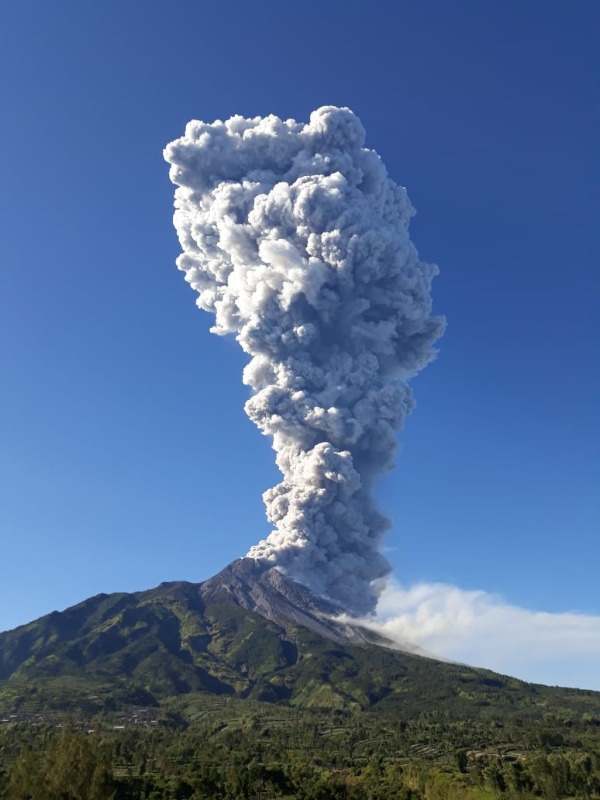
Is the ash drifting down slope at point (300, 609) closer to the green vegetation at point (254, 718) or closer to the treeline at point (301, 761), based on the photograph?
the green vegetation at point (254, 718)

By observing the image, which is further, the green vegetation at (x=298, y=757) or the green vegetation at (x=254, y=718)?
the green vegetation at (x=254, y=718)

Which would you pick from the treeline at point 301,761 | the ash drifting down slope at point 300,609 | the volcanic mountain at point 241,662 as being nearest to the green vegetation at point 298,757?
the treeline at point 301,761

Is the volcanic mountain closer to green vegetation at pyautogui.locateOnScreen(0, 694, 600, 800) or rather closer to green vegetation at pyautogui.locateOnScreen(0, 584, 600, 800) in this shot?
green vegetation at pyautogui.locateOnScreen(0, 584, 600, 800)

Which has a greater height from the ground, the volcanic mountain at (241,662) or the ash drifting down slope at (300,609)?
the ash drifting down slope at (300,609)

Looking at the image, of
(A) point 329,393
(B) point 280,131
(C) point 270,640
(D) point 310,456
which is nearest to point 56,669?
(C) point 270,640

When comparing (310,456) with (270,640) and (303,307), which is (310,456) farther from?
(270,640)

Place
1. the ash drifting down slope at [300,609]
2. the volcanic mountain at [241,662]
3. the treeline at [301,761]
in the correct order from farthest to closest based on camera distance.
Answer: the ash drifting down slope at [300,609], the volcanic mountain at [241,662], the treeline at [301,761]
